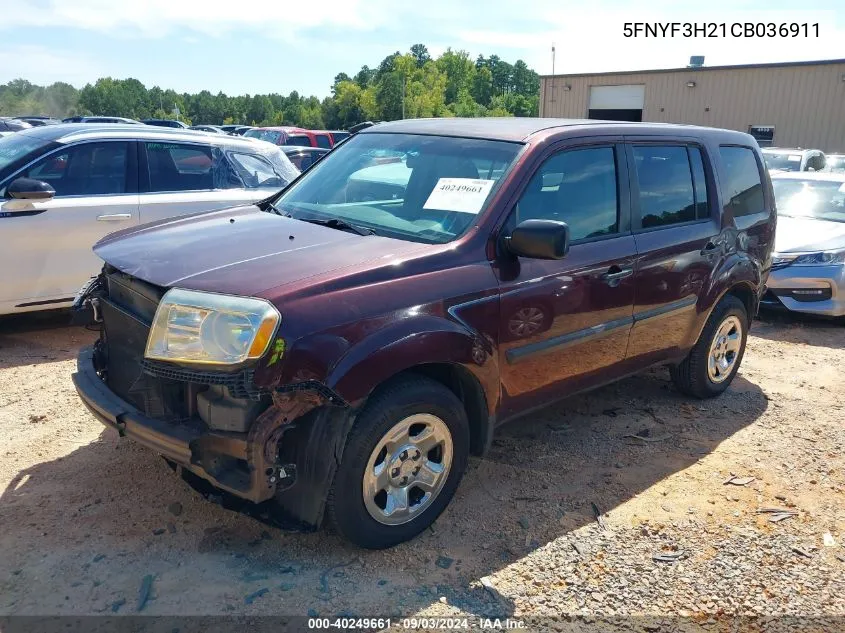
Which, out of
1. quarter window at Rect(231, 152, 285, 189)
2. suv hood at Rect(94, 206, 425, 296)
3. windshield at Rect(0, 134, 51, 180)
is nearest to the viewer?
suv hood at Rect(94, 206, 425, 296)

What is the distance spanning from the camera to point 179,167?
249 inches

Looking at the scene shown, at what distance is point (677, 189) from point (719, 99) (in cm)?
2698

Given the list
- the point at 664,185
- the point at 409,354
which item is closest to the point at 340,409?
the point at 409,354

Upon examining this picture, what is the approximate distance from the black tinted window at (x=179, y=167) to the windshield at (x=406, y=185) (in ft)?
7.71

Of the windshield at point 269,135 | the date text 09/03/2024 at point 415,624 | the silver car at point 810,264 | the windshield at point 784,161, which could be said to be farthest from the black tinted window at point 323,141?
the date text 09/03/2024 at point 415,624

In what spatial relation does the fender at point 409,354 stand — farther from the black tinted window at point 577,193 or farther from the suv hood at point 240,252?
the black tinted window at point 577,193

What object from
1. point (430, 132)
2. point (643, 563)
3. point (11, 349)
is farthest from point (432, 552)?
point (11, 349)

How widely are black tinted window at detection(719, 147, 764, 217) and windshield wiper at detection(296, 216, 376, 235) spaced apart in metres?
2.71

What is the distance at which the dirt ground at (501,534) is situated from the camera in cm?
290

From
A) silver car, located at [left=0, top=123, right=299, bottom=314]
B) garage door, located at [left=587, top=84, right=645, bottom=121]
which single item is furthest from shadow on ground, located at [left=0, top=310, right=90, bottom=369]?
garage door, located at [left=587, top=84, right=645, bottom=121]

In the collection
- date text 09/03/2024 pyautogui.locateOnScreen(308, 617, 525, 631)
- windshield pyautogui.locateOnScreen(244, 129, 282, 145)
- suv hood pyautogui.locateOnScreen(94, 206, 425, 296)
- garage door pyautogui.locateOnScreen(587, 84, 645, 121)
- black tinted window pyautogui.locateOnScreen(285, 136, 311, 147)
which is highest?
garage door pyautogui.locateOnScreen(587, 84, 645, 121)

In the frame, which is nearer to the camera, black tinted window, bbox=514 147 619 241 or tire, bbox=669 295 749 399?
black tinted window, bbox=514 147 619 241

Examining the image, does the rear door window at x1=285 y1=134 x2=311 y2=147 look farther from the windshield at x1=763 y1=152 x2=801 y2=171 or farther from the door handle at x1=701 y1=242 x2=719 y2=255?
the door handle at x1=701 y1=242 x2=719 y2=255

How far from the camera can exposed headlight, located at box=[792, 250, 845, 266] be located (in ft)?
24.2
